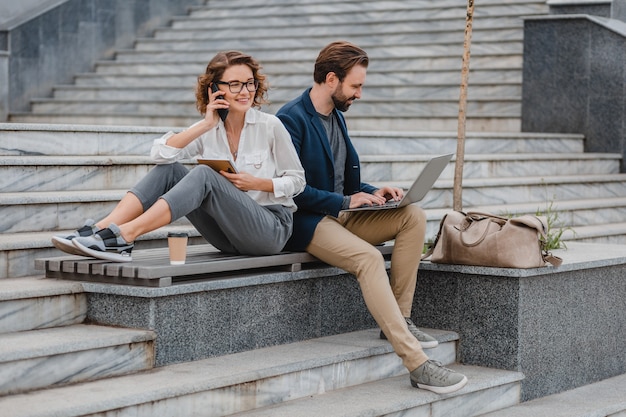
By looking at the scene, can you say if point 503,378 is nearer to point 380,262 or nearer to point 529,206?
point 380,262

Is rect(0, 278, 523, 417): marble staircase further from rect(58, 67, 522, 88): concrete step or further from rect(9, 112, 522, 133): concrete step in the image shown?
rect(58, 67, 522, 88): concrete step

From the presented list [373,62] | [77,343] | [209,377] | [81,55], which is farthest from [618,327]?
[81,55]

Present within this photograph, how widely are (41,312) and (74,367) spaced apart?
1.63 ft

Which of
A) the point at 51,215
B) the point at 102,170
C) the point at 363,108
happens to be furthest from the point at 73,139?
the point at 363,108

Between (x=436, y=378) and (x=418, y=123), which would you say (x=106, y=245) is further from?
(x=418, y=123)

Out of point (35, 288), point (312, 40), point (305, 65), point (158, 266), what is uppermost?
point (312, 40)

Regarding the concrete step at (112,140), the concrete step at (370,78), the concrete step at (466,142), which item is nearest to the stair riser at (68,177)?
the concrete step at (112,140)

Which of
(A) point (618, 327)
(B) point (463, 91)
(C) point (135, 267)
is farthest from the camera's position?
(B) point (463, 91)

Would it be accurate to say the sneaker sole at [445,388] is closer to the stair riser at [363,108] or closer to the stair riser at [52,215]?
the stair riser at [52,215]

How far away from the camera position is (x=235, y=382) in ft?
16.1

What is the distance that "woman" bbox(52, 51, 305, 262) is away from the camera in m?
5.23

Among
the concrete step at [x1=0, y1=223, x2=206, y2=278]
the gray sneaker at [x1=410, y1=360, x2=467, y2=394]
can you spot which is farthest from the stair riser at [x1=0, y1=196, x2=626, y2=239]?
the gray sneaker at [x1=410, y1=360, x2=467, y2=394]

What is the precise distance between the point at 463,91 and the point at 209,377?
10.4ft

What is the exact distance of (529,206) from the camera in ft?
30.0
